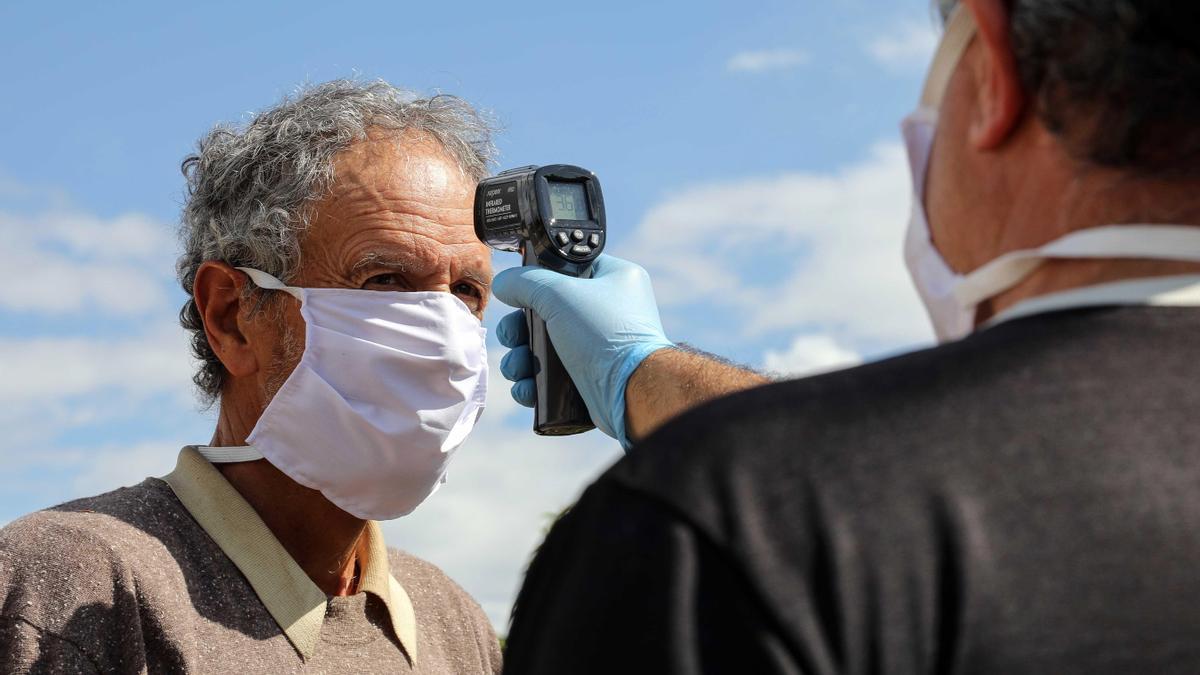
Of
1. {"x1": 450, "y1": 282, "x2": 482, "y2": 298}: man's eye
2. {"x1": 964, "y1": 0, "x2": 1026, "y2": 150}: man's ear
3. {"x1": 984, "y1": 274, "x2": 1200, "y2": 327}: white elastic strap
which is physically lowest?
{"x1": 984, "y1": 274, "x2": 1200, "y2": 327}: white elastic strap

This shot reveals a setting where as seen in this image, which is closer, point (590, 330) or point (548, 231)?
point (590, 330)

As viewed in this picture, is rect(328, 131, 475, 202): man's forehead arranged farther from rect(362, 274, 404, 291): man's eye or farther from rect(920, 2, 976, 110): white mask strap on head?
rect(920, 2, 976, 110): white mask strap on head

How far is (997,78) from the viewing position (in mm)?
1154

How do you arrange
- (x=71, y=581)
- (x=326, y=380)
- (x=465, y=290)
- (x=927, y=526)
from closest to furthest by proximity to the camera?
(x=927, y=526) → (x=71, y=581) → (x=326, y=380) → (x=465, y=290)

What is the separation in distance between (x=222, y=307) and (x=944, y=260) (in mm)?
2477

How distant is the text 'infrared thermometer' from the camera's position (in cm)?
317

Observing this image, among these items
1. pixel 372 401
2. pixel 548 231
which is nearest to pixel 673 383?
pixel 548 231

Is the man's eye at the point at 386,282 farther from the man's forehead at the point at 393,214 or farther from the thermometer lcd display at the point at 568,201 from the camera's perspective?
the thermometer lcd display at the point at 568,201

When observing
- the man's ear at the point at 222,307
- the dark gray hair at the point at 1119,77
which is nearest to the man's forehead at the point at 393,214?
the man's ear at the point at 222,307

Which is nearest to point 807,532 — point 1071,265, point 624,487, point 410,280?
point 624,487

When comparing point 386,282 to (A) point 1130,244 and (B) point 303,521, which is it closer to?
(B) point 303,521

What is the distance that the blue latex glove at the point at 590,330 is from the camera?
312 centimetres

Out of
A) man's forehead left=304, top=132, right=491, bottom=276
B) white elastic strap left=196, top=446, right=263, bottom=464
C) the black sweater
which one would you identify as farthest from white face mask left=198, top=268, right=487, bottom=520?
the black sweater

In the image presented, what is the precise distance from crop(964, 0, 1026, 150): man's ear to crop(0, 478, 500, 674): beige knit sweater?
2.10 meters
